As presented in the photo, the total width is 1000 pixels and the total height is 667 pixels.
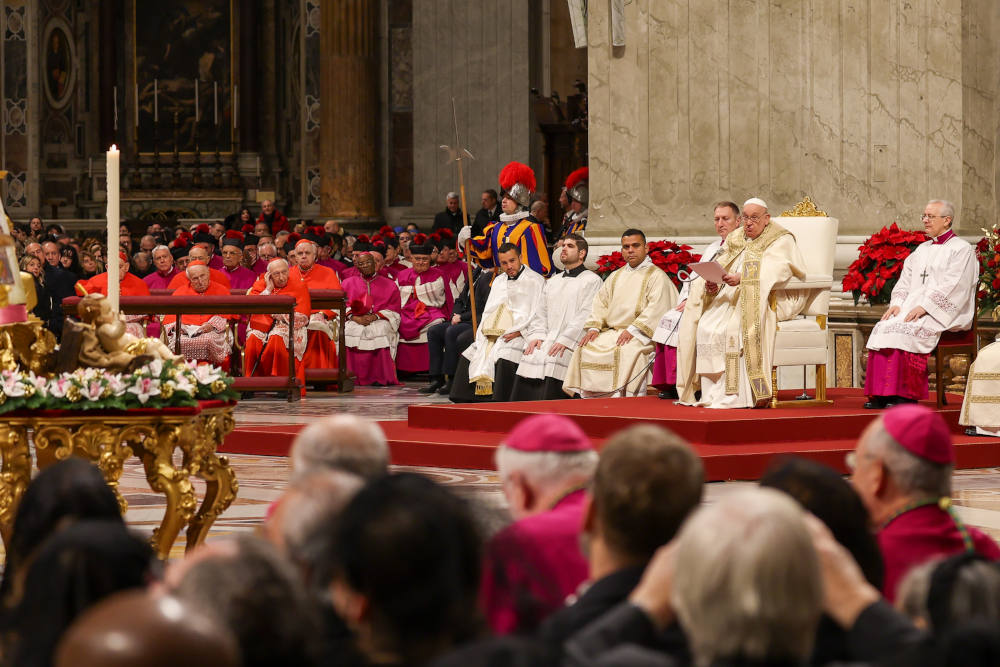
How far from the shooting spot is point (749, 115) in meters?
12.9

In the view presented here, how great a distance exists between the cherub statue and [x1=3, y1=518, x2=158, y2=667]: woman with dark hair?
10.8 ft

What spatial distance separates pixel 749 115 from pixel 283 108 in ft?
47.2

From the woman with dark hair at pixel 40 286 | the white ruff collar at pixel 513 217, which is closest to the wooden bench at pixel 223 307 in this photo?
the white ruff collar at pixel 513 217

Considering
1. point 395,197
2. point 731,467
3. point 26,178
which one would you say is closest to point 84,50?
point 26,178

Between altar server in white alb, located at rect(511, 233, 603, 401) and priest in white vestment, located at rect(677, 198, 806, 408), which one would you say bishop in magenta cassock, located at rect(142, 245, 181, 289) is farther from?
priest in white vestment, located at rect(677, 198, 806, 408)

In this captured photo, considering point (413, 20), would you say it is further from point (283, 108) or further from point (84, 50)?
point (84, 50)

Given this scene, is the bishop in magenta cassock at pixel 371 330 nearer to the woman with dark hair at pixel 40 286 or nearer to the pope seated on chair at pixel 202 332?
the pope seated on chair at pixel 202 332

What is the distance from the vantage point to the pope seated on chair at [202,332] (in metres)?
14.6

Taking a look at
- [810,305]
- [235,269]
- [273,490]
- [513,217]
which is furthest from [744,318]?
[235,269]

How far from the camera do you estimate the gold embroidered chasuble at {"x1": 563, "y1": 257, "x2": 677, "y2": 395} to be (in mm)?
11820

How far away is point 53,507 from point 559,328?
31.3 ft

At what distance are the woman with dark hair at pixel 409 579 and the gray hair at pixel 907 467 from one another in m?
1.54

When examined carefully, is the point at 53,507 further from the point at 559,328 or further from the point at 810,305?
the point at 559,328

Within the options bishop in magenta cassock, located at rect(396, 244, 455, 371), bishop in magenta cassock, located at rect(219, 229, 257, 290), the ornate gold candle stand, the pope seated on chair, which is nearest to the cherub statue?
the ornate gold candle stand
